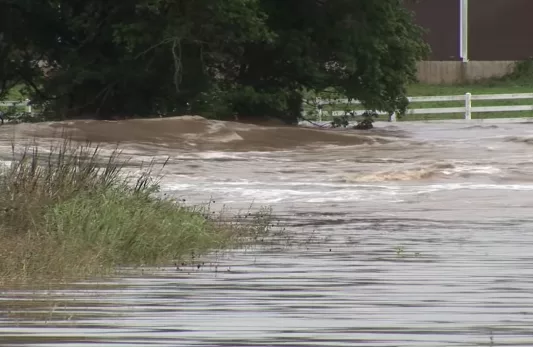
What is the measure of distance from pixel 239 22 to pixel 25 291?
88.8ft

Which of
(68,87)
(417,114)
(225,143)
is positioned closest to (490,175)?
(225,143)

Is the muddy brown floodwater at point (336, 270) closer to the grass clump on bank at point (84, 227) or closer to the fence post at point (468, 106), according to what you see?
the grass clump on bank at point (84, 227)

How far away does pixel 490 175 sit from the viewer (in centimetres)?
2567

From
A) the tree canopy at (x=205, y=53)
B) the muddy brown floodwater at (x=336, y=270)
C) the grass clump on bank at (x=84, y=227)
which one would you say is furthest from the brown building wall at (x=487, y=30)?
the grass clump on bank at (x=84, y=227)

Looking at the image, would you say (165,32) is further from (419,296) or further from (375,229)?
(419,296)

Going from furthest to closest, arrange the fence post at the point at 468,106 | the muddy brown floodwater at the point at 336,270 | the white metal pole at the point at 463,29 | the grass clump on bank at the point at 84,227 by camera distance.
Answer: the white metal pole at the point at 463,29 < the fence post at the point at 468,106 < the grass clump on bank at the point at 84,227 < the muddy brown floodwater at the point at 336,270

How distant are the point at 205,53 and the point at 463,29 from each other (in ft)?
73.5

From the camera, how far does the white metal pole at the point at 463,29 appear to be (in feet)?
191

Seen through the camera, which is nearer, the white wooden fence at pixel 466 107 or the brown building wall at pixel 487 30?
the white wooden fence at pixel 466 107

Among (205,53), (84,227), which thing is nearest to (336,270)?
(84,227)

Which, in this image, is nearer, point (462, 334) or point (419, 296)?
point (462, 334)

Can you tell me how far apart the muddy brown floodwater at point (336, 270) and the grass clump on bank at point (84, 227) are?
0.50 m

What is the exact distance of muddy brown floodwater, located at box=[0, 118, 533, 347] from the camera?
8.20 m

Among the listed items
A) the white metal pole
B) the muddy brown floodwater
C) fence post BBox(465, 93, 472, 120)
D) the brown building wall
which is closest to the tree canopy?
fence post BBox(465, 93, 472, 120)
